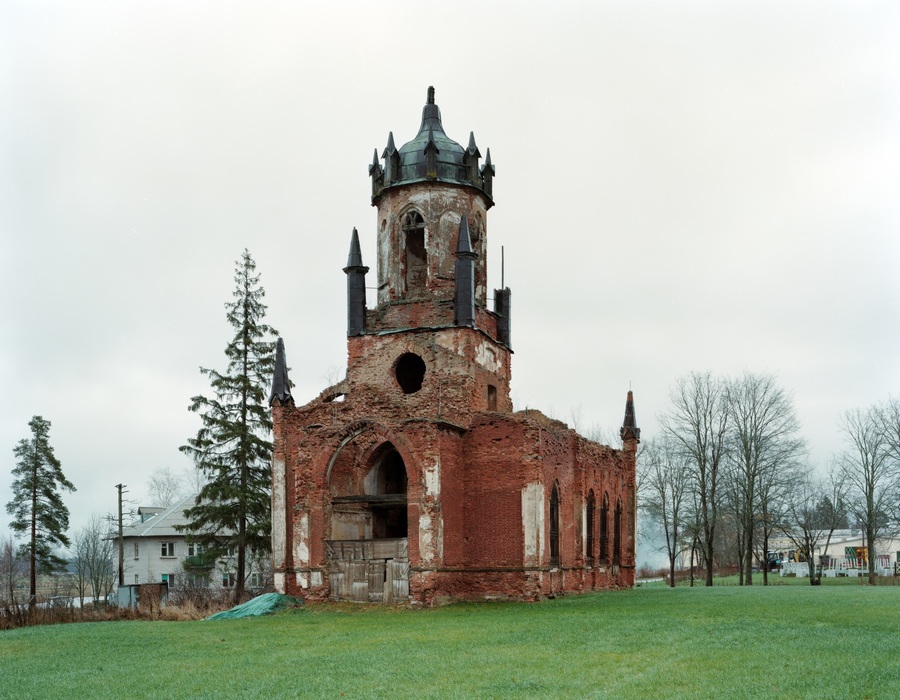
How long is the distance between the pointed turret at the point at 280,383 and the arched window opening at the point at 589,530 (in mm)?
11360

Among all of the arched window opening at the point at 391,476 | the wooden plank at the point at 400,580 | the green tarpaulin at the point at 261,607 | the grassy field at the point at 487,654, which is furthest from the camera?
the arched window opening at the point at 391,476

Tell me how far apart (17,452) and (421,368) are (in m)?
23.5

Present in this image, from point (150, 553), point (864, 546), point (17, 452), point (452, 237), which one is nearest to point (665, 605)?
point (452, 237)

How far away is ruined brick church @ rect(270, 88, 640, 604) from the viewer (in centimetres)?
2759

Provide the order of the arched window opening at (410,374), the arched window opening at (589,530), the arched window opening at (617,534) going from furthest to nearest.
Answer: the arched window opening at (617,534) → the arched window opening at (589,530) → the arched window opening at (410,374)

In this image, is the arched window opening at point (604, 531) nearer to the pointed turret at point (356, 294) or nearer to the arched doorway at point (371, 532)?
the arched doorway at point (371, 532)

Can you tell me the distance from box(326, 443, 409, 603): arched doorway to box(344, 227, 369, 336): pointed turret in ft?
14.5

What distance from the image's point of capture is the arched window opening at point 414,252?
3275cm

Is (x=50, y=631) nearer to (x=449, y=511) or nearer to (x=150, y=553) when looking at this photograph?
(x=449, y=511)

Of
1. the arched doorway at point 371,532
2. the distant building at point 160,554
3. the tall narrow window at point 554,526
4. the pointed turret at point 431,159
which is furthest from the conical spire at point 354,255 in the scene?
the distant building at point 160,554

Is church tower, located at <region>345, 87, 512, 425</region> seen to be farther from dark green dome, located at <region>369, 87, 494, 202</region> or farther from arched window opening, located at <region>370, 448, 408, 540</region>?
arched window opening, located at <region>370, 448, 408, 540</region>

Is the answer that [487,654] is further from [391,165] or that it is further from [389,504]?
[391,165]

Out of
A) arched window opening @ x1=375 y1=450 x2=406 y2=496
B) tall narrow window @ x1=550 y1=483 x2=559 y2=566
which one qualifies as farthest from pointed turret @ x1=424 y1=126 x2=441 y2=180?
tall narrow window @ x1=550 y1=483 x2=559 y2=566

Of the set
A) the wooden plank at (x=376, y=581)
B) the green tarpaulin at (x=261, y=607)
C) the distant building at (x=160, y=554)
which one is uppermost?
the wooden plank at (x=376, y=581)
